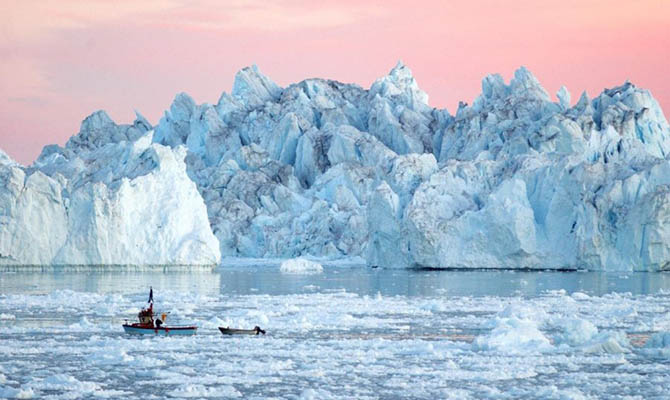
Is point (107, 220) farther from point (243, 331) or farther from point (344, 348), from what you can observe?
point (344, 348)

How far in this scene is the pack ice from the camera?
51.4 m

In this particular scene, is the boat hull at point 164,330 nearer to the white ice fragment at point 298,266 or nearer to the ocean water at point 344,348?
the ocean water at point 344,348

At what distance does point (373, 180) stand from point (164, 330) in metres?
53.9

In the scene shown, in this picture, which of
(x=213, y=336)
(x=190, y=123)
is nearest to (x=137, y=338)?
(x=213, y=336)

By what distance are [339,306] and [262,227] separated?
4294cm

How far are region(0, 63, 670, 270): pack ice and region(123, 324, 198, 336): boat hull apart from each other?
30.2 m

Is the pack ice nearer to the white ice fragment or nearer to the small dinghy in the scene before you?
the white ice fragment

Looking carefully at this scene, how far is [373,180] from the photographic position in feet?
246

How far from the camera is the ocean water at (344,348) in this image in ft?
49.0

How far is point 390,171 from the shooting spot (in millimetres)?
68062

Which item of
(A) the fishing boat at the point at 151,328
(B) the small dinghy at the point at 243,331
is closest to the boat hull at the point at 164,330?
(A) the fishing boat at the point at 151,328

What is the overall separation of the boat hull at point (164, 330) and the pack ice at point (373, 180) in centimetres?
3016

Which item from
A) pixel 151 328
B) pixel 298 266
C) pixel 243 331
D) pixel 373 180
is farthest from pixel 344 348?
pixel 373 180

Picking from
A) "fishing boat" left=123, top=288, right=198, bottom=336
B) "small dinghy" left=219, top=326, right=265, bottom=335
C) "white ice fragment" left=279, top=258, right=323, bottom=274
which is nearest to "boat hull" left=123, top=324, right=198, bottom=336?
"fishing boat" left=123, top=288, right=198, bottom=336
